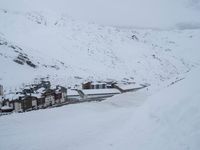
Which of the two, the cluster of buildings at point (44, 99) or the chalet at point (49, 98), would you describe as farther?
the chalet at point (49, 98)

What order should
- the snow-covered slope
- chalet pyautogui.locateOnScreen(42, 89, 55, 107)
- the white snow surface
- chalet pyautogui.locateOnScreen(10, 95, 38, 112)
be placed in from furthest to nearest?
the snow-covered slope
chalet pyautogui.locateOnScreen(42, 89, 55, 107)
chalet pyautogui.locateOnScreen(10, 95, 38, 112)
the white snow surface

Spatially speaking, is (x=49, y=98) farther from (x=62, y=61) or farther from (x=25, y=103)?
(x=62, y=61)

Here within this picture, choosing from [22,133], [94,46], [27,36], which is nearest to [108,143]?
[22,133]

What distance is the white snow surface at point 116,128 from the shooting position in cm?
737

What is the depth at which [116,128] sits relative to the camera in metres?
10.8

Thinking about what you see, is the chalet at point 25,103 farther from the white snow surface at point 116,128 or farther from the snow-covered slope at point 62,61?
the snow-covered slope at point 62,61

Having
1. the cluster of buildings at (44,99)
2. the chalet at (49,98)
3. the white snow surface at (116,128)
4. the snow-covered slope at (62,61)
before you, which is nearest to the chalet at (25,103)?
the cluster of buildings at (44,99)

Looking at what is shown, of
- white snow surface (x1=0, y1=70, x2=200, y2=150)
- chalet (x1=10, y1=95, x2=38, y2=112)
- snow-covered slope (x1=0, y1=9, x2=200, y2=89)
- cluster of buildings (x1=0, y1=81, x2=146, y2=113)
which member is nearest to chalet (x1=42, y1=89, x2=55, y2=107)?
cluster of buildings (x1=0, y1=81, x2=146, y2=113)

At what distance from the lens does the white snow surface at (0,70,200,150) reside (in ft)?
24.2

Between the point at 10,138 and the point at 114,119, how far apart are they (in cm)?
563

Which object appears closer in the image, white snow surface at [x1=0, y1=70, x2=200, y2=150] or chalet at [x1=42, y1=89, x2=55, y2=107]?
white snow surface at [x1=0, y1=70, x2=200, y2=150]

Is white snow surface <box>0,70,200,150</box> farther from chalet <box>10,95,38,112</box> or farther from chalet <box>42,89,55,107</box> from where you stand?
chalet <box>42,89,55,107</box>

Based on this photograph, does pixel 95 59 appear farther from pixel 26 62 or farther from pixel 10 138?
pixel 10 138

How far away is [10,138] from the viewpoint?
9859 millimetres
